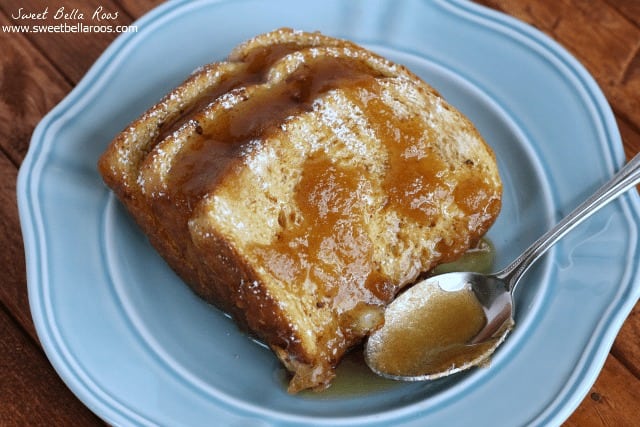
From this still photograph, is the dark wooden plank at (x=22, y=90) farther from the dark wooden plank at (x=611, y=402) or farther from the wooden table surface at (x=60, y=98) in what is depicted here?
the dark wooden plank at (x=611, y=402)

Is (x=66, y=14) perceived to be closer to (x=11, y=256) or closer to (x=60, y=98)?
(x=60, y=98)

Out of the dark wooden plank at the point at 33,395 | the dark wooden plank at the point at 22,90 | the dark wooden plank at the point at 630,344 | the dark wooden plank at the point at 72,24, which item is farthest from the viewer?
the dark wooden plank at the point at 72,24

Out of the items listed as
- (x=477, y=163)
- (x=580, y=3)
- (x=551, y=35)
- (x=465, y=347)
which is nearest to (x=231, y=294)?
(x=465, y=347)

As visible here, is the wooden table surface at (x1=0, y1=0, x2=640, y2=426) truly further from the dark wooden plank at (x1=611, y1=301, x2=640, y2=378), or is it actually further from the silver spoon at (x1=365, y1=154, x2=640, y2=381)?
the silver spoon at (x1=365, y1=154, x2=640, y2=381)

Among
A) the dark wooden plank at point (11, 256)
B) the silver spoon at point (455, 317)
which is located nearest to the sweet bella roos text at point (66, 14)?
the dark wooden plank at point (11, 256)

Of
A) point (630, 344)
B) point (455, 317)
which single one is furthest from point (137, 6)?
point (630, 344)

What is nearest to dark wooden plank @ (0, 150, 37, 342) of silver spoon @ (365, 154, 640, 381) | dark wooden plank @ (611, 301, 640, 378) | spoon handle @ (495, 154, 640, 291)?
silver spoon @ (365, 154, 640, 381)

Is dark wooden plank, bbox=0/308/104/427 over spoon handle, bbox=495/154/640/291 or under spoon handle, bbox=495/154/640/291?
under
